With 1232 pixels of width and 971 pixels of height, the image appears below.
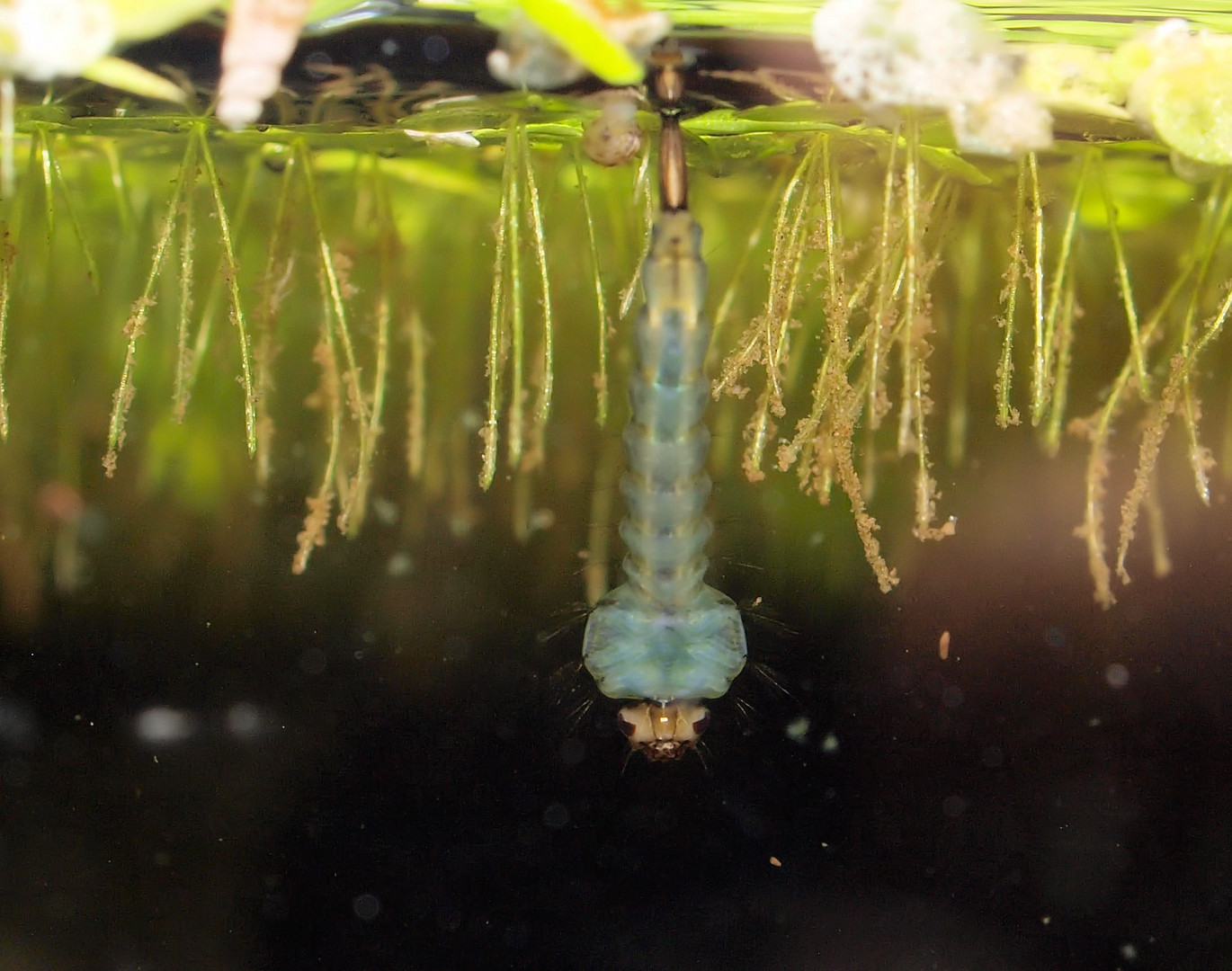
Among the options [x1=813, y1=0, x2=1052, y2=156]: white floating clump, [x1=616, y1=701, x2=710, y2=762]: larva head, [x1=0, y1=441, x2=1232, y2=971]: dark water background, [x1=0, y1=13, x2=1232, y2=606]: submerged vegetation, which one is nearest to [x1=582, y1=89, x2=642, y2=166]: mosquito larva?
[x1=0, y1=13, x2=1232, y2=606]: submerged vegetation

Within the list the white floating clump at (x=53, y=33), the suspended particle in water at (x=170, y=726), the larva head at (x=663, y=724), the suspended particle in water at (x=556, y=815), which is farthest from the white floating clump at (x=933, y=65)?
the suspended particle in water at (x=170, y=726)

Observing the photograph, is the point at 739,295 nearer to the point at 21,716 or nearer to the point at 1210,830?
the point at 1210,830

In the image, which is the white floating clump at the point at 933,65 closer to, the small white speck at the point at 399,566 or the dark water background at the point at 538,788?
the dark water background at the point at 538,788

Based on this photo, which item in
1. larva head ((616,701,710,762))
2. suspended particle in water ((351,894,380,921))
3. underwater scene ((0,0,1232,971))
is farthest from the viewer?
suspended particle in water ((351,894,380,921))

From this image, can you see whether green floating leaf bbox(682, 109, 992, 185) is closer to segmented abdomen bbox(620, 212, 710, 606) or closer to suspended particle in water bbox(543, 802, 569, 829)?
segmented abdomen bbox(620, 212, 710, 606)

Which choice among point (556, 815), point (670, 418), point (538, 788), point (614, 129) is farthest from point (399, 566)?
point (614, 129)

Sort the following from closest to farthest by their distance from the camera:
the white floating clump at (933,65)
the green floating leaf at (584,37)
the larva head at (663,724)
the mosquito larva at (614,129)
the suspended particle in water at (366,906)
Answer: the green floating leaf at (584,37) → the white floating clump at (933,65) → the mosquito larva at (614,129) → the larva head at (663,724) → the suspended particle in water at (366,906)

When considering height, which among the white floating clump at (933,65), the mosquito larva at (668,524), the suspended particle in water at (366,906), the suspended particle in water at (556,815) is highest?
the white floating clump at (933,65)
